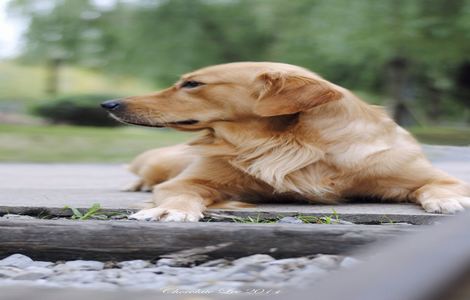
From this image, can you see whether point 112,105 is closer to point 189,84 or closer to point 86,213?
point 189,84

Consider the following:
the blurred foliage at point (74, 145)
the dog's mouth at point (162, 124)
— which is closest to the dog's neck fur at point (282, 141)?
the dog's mouth at point (162, 124)

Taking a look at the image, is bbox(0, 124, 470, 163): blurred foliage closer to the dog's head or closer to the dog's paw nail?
the dog's head

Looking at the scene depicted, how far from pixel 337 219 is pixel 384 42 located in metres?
14.2

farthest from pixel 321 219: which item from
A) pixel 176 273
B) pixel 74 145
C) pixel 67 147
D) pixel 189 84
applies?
pixel 74 145

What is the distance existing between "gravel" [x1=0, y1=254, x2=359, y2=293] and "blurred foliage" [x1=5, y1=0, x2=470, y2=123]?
45.0ft

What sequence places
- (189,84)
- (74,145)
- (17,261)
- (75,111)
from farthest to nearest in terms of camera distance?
(75,111), (74,145), (189,84), (17,261)

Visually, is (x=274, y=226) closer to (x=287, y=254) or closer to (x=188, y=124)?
(x=287, y=254)

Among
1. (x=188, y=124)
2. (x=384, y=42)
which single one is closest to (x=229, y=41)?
(x=384, y=42)

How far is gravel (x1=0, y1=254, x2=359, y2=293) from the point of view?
260 cm

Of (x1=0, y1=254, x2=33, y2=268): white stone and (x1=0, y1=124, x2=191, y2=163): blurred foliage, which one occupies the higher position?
(x1=0, y1=124, x2=191, y2=163): blurred foliage

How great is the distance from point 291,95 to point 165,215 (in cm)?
100

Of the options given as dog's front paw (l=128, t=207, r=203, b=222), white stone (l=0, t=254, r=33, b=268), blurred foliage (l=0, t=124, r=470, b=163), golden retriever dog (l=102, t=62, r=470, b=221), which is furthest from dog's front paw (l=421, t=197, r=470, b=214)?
blurred foliage (l=0, t=124, r=470, b=163)

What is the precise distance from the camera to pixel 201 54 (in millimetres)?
22625

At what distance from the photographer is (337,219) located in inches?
138
